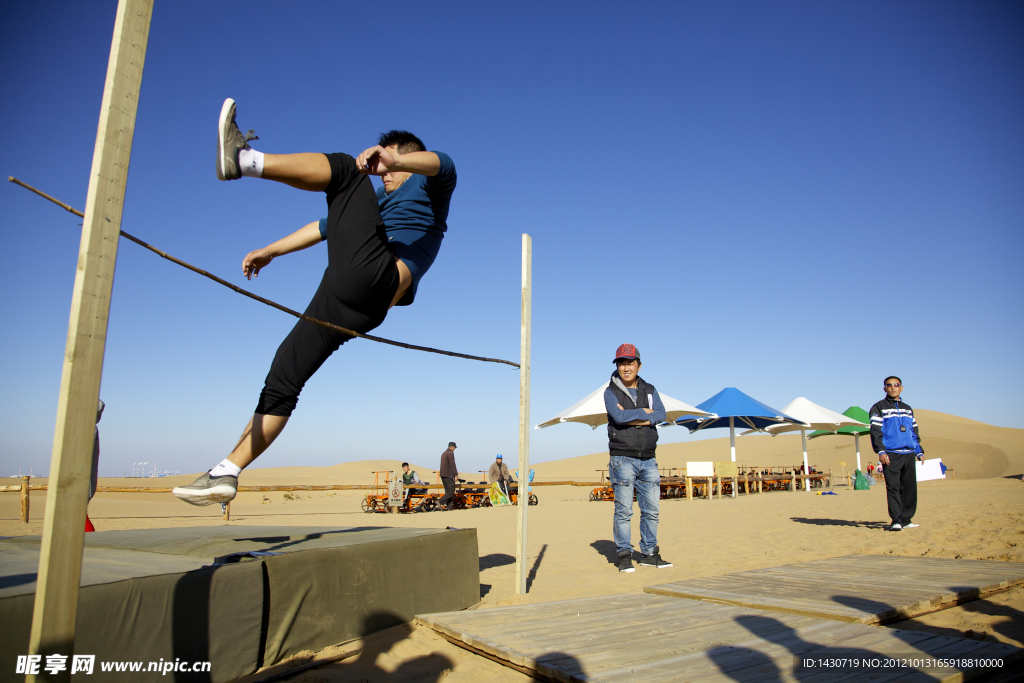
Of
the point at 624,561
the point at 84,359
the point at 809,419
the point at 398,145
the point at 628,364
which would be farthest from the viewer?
the point at 809,419

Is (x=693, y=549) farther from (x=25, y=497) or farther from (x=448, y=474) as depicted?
(x=25, y=497)

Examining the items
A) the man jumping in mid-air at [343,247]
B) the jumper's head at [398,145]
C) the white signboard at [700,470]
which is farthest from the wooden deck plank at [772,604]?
the white signboard at [700,470]

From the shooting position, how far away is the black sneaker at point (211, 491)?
2.06 m

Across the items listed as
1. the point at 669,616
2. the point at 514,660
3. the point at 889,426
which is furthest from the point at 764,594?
the point at 889,426

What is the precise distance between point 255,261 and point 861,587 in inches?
152

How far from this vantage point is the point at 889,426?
22.5 feet

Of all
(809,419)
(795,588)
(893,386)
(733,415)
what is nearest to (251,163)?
(795,588)

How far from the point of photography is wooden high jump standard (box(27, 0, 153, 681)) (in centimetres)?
138

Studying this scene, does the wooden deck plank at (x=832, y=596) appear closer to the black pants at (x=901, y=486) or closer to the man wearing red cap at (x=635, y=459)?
the man wearing red cap at (x=635, y=459)

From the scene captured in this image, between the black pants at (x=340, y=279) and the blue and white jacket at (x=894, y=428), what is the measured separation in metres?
6.62

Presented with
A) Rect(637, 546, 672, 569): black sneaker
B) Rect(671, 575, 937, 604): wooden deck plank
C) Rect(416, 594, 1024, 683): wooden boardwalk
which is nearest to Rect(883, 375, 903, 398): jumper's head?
Rect(637, 546, 672, 569): black sneaker

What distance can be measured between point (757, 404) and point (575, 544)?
11587 millimetres

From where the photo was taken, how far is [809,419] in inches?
720

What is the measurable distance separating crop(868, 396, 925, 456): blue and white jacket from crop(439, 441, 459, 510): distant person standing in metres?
8.84
